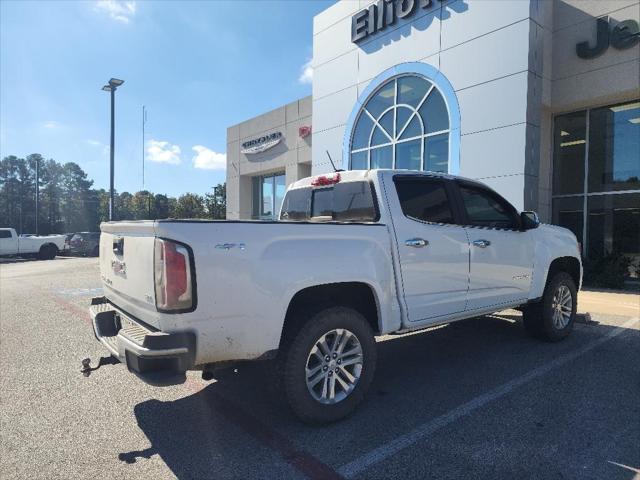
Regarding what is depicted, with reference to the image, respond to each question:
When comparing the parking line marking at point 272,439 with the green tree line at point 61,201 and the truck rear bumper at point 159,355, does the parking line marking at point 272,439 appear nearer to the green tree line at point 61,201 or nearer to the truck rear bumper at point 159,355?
the truck rear bumper at point 159,355

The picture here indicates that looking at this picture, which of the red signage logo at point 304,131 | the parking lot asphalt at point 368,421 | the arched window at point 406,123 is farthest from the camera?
the red signage logo at point 304,131

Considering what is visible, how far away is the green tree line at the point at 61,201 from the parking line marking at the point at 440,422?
2426 inches

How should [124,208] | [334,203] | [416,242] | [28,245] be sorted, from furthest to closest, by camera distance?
[124,208], [28,245], [334,203], [416,242]

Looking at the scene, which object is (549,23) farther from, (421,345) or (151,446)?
(151,446)

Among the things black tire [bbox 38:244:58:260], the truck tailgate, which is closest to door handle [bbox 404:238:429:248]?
the truck tailgate

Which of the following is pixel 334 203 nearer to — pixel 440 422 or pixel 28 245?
pixel 440 422

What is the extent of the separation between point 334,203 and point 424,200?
0.87 metres

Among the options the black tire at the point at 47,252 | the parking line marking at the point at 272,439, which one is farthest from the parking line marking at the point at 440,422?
the black tire at the point at 47,252

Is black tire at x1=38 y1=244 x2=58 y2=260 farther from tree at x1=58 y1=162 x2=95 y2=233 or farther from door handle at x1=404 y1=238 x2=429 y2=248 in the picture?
tree at x1=58 y1=162 x2=95 y2=233

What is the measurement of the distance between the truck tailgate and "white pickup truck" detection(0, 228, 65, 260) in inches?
964

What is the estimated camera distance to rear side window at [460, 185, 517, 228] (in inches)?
181

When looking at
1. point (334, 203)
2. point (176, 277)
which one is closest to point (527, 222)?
point (334, 203)

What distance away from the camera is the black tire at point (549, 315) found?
18.0ft

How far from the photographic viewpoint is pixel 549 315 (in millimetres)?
5520
